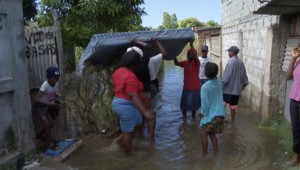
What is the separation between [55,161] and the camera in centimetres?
340

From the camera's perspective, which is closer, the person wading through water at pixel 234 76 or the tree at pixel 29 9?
the person wading through water at pixel 234 76

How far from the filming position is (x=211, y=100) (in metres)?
3.71

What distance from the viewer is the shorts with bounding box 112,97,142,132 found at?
351cm

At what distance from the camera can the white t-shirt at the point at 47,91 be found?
12.5 feet

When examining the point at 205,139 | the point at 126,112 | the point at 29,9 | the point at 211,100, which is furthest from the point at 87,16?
the point at 205,139

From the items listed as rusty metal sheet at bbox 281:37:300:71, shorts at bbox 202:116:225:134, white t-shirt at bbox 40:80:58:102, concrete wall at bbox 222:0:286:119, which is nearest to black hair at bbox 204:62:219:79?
shorts at bbox 202:116:225:134

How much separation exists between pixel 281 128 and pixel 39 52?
4.40 meters

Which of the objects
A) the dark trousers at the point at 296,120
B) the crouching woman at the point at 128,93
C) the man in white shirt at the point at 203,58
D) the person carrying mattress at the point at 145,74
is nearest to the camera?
the dark trousers at the point at 296,120

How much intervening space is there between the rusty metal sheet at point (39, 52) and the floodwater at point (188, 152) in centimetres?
138

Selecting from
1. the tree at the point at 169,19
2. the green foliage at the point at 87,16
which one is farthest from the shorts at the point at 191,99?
the tree at the point at 169,19

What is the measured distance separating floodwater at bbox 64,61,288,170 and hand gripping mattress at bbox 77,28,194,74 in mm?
1422

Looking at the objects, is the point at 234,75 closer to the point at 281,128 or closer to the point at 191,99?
the point at 191,99

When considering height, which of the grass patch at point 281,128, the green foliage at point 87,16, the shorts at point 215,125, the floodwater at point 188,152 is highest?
the green foliage at point 87,16

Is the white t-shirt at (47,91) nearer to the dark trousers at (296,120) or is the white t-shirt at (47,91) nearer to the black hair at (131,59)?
the black hair at (131,59)
